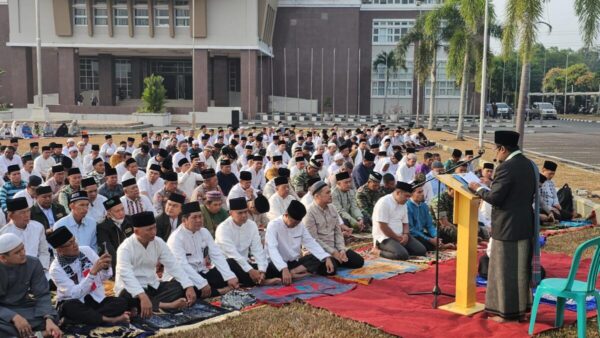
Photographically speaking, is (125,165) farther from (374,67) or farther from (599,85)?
(599,85)

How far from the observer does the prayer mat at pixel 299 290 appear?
6765mm

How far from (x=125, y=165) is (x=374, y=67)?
40.6 metres

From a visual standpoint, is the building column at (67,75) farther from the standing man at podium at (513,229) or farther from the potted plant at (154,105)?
the standing man at podium at (513,229)

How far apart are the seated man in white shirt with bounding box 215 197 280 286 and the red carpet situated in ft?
3.10

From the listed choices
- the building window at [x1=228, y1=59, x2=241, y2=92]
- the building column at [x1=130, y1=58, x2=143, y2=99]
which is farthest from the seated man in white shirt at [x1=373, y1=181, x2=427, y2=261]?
the building column at [x1=130, y1=58, x2=143, y2=99]

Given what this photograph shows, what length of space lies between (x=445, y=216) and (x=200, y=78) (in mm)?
33576

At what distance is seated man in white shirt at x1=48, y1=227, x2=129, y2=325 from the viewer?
5785mm

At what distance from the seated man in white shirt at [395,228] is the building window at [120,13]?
36.5m

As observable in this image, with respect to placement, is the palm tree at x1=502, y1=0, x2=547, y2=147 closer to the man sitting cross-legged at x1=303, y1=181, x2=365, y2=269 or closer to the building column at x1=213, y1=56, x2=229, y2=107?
the man sitting cross-legged at x1=303, y1=181, x2=365, y2=269

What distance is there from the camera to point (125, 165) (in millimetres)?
12008

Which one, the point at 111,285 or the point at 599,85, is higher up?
the point at 599,85

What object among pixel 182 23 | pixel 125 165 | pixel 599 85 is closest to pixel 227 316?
pixel 125 165

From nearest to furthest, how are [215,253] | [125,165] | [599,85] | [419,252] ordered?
[215,253], [419,252], [125,165], [599,85]

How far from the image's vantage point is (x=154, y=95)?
38219mm
